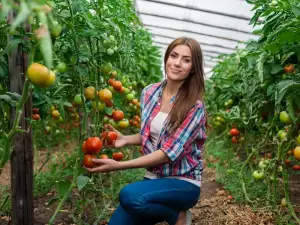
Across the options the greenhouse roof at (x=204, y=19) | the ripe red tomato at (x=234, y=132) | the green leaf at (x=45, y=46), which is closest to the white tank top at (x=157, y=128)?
the green leaf at (x=45, y=46)

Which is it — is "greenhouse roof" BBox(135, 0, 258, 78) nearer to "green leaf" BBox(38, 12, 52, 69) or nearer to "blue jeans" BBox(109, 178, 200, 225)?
"blue jeans" BBox(109, 178, 200, 225)

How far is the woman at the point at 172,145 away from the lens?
70.3 inches

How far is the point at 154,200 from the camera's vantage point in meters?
1.80

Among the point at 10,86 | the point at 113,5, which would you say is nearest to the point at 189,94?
the point at 113,5

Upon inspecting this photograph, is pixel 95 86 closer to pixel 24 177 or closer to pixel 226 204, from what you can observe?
pixel 24 177

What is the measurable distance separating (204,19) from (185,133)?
562cm

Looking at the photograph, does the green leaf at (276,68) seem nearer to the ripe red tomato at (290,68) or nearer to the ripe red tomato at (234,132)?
the ripe red tomato at (290,68)

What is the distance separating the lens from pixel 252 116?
2.73m

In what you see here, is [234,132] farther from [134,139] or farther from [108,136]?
[108,136]

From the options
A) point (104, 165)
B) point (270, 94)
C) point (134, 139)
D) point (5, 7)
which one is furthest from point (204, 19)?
point (5, 7)

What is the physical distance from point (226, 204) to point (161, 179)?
967 millimetres

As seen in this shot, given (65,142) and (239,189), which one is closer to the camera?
(239,189)

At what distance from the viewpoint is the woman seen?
179cm

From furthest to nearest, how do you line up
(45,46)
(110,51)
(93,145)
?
(110,51), (93,145), (45,46)
